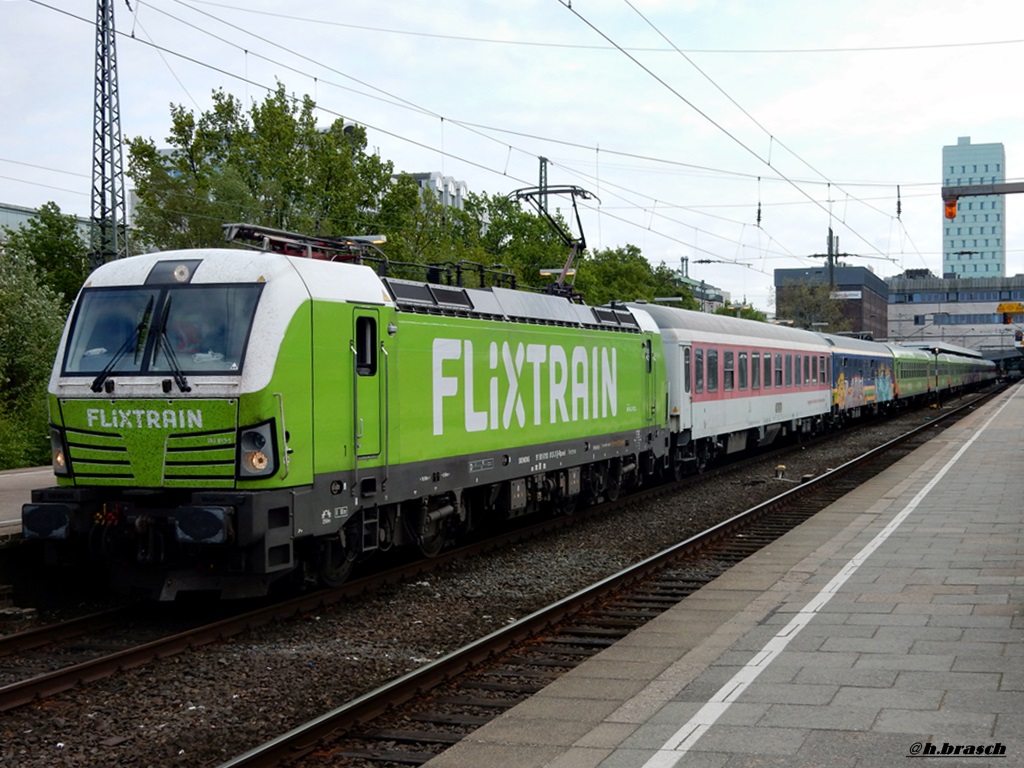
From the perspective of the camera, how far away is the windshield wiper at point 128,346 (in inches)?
405

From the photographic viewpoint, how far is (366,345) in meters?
11.3

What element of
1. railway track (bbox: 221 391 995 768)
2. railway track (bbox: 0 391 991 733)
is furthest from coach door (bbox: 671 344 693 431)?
railway track (bbox: 0 391 991 733)

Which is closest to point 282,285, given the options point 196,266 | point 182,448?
point 196,266

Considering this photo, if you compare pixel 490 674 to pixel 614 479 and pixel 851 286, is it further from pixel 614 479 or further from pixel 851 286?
pixel 851 286

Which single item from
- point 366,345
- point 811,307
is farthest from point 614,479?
point 811,307

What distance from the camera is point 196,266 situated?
34.5 ft

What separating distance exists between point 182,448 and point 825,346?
29.9 m

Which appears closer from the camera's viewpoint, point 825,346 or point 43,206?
point 825,346

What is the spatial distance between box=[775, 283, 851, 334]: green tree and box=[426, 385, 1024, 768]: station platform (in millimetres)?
90228

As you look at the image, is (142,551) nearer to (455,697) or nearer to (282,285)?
(282,285)

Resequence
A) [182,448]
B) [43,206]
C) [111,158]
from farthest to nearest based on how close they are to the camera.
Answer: [43,206]
[111,158]
[182,448]

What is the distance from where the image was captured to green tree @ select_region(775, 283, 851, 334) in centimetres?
10250

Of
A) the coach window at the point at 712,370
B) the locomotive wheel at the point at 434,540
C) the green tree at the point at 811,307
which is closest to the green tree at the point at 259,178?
the coach window at the point at 712,370

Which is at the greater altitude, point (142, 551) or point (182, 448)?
point (182, 448)
